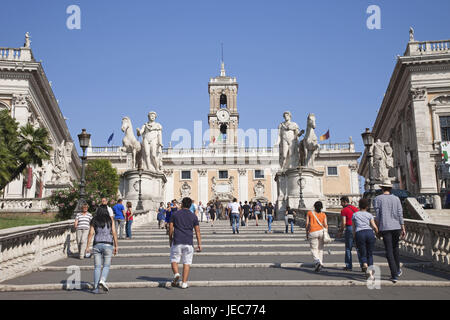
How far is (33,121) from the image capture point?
3603 centimetres

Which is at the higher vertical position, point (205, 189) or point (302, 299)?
point (205, 189)

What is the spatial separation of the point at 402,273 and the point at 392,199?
5.34 ft

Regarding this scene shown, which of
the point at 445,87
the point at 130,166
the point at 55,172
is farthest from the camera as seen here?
the point at 445,87

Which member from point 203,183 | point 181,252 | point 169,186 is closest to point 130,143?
point 181,252

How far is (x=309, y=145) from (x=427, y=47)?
1895 cm

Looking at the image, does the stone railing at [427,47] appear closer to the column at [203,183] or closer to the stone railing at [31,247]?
the stone railing at [31,247]

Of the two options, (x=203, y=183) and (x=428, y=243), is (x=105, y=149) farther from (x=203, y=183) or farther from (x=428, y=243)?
(x=428, y=243)

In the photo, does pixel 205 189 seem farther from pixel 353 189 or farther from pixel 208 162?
pixel 353 189

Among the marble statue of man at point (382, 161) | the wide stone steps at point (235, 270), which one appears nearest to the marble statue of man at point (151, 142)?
the wide stone steps at point (235, 270)

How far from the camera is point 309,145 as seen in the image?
70.8ft

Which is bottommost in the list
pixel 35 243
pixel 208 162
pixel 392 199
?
pixel 35 243

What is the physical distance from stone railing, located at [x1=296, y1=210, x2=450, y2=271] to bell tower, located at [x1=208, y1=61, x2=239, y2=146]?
56749 millimetres
